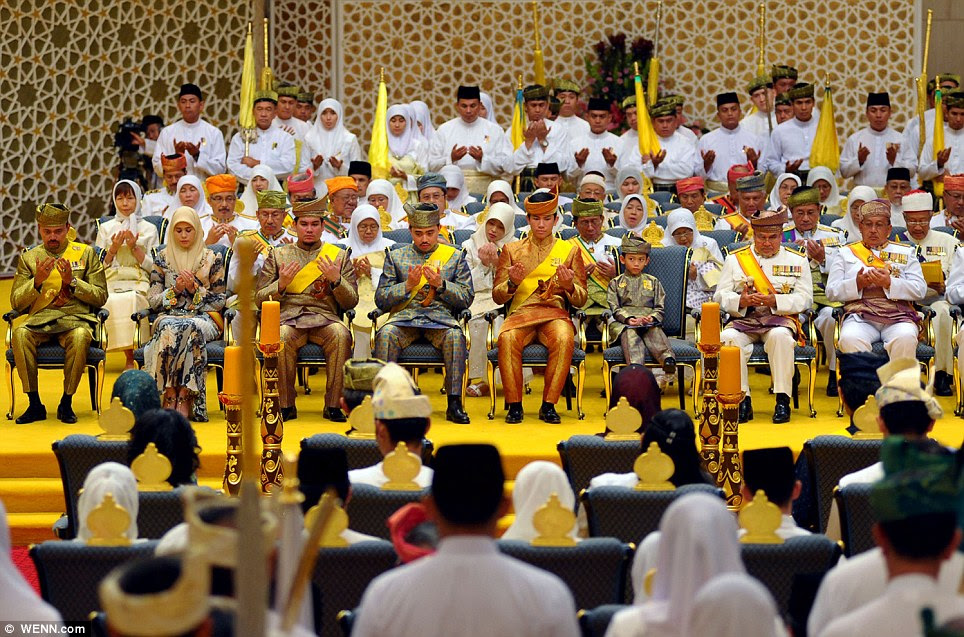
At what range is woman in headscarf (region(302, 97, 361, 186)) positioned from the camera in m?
13.3

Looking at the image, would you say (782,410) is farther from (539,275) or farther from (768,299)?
(539,275)

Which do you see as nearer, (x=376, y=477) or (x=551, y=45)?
(x=376, y=477)

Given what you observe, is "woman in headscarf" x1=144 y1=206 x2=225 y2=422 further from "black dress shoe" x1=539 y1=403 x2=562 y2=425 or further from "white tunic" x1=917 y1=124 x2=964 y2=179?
"white tunic" x1=917 y1=124 x2=964 y2=179

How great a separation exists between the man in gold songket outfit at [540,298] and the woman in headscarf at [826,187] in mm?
3678

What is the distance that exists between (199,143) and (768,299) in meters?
6.62

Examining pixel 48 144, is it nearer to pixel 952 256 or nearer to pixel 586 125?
pixel 586 125

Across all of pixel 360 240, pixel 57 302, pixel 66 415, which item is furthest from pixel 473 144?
pixel 66 415

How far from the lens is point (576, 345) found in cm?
862

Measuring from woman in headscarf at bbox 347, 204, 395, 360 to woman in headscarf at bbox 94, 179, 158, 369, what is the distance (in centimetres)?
141

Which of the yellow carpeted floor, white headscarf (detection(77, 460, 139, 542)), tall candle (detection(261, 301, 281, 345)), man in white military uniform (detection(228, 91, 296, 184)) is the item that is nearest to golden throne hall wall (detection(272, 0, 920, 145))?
man in white military uniform (detection(228, 91, 296, 184))

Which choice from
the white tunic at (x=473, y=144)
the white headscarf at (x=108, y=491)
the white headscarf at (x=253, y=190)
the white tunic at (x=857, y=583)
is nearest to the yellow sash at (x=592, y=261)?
the white headscarf at (x=253, y=190)

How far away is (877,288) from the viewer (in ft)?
28.3

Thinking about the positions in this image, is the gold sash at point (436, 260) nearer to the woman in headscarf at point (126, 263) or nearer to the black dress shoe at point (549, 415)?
the black dress shoe at point (549, 415)

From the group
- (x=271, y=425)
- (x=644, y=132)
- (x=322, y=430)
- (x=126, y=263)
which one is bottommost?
(x=322, y=430)
